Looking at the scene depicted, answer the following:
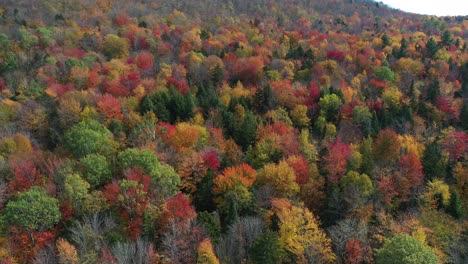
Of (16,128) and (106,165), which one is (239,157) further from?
(16,128)

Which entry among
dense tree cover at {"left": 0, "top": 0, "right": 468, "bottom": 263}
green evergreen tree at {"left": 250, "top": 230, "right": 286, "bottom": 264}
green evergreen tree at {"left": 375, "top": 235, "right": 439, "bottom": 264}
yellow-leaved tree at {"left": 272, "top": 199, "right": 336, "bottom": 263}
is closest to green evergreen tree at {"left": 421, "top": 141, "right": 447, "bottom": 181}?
dense tree cover at {"left": 0, "top": 0, "right": 468, "bottom": 263}

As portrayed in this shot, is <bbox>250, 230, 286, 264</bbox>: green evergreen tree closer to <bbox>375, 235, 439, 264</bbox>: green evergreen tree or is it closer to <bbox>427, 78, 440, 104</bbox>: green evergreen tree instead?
<bbox>375, 235, 439, 264</bbox>: green evergreen tree

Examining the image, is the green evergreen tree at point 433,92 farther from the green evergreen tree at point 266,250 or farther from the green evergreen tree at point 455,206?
the green evergreen tree at point 266,250

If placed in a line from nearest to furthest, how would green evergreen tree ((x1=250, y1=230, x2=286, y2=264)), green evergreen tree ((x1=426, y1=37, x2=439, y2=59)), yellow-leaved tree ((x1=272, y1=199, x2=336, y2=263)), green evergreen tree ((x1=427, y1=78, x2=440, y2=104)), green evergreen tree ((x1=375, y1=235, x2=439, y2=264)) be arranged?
green evergreen tree ((x1=375, y1=235, x2=439, y2=264)) < green evergreen tree ((x1=250, y1=230, x2=286, y2=264)) < yellow-leaved tree ((x1=272, y1=199, x2=336, y2=263)) < green evergreen tree ((x1=427, y1=78, x2=440, y2=104)) < green evergreen tree ((x1=426, y1=37, x2=439, y2=59))

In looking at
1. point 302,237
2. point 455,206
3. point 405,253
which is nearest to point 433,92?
point 455,206

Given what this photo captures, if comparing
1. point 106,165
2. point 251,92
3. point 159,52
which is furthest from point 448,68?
point 106,165

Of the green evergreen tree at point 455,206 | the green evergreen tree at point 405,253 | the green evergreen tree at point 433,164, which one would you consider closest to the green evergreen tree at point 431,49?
the green evergreen tree at point 433,164

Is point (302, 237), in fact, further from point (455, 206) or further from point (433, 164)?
point (433, 164)

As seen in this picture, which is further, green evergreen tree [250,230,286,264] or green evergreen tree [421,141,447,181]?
green evergreen tree [421,141,447,181]
